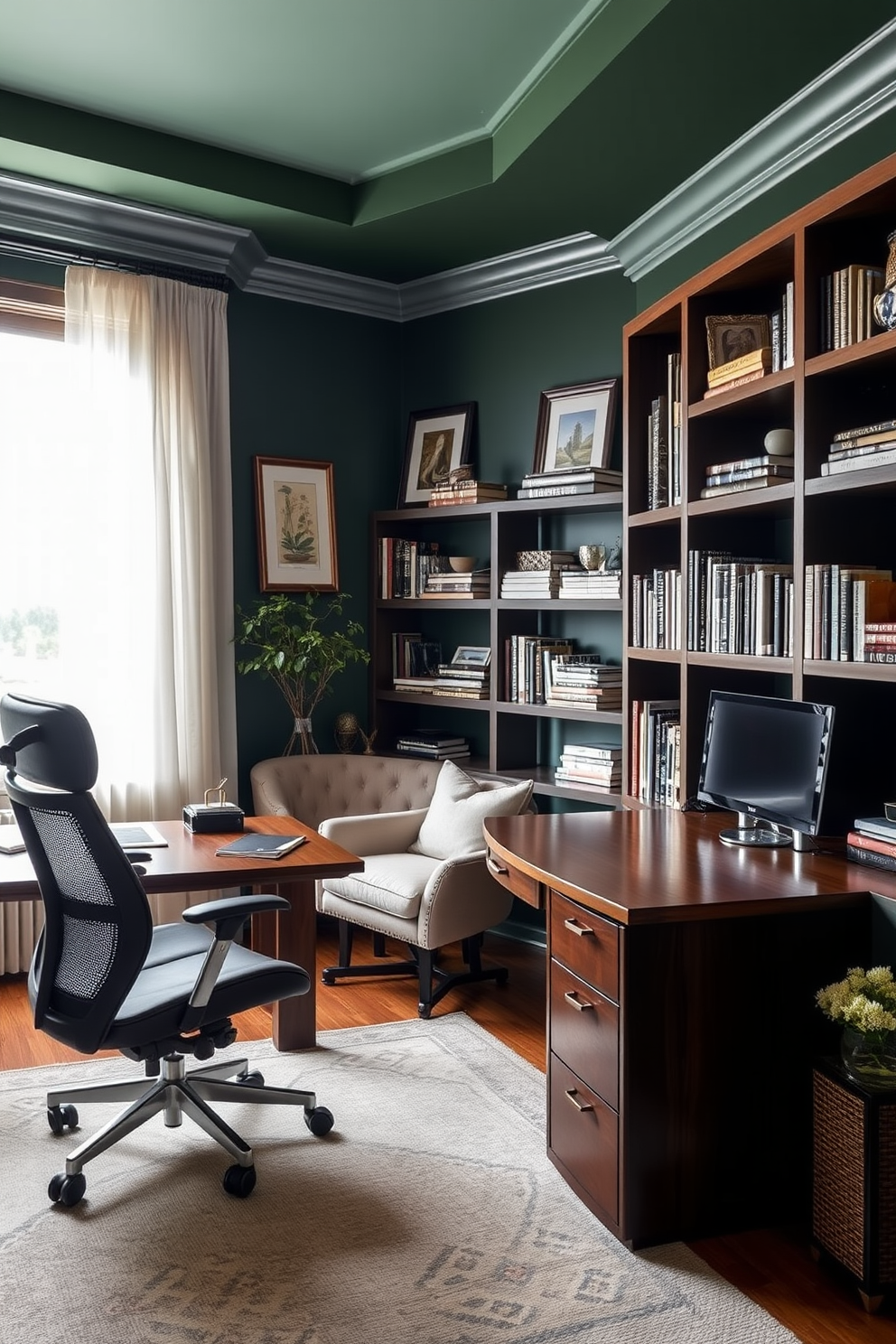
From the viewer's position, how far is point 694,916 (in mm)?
2207

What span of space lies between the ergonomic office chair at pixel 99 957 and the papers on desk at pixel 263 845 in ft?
1.23

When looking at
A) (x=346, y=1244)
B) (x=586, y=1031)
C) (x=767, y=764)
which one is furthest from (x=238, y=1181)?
(x=767, y=764)

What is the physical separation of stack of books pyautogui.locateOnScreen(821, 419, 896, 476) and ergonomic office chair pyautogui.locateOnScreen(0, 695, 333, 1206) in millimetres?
1773

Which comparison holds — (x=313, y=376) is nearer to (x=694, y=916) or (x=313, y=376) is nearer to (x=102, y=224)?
(x=102, y=224)

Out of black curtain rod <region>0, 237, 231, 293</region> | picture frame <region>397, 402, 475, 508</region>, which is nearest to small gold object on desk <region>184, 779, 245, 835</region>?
picture frame <region>397, 402, 475, 508</region>

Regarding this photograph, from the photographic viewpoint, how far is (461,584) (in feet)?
15.7

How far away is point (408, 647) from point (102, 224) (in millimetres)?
2257

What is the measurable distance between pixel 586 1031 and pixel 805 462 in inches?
59.8

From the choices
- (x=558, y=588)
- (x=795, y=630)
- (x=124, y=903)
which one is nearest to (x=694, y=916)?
(x=795, y=630)

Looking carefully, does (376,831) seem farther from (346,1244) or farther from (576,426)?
(346,1244)

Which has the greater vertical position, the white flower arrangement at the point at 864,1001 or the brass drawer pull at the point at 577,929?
the brass drawer pull at the point at 577,929

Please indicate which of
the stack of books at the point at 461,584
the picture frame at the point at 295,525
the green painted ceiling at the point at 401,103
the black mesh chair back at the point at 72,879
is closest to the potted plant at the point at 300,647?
the picture frame at the point at 295,525

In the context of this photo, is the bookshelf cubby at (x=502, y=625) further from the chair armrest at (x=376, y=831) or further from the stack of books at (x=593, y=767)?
the chair armrest at (x=376, y=831)

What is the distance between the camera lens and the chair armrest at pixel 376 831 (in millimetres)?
4168
